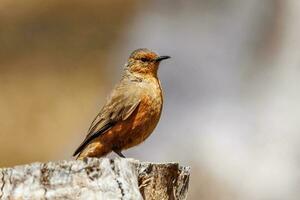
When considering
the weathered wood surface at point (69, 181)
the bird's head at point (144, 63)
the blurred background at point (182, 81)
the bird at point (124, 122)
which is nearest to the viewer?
the weathered wood surface at point (69, 181)

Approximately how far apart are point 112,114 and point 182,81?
8.15m

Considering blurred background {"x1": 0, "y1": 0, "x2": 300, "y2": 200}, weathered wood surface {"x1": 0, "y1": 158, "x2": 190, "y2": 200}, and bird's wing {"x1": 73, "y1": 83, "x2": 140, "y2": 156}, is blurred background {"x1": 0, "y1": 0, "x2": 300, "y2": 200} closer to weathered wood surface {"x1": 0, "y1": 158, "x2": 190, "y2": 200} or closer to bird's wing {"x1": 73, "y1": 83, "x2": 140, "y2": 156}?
bird's wing {"x1": 73, "y1": 83, "x2": 140, "y2": 156}

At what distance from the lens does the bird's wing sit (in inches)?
368

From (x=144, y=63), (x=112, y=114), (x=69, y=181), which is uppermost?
(x=144, y=63)

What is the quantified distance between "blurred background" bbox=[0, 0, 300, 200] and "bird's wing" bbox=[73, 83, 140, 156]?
13.5 feet

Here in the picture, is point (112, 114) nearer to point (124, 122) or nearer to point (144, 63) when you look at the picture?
point (124, 122)

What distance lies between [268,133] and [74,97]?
4089mm

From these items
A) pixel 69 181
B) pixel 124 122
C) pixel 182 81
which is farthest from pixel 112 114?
pixel 182 81

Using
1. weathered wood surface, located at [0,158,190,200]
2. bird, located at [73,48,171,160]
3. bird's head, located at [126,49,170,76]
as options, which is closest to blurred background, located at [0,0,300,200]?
bird's head, located at [126,49,170,76]

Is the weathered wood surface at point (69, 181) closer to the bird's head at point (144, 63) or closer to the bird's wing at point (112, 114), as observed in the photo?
the bird's wing at point (112, 114)

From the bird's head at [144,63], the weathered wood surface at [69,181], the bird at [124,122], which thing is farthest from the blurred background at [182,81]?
the weathered wood surface at [69,181]

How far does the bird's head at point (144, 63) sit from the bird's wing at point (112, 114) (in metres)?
0.51

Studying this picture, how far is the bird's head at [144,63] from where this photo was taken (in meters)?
10.1

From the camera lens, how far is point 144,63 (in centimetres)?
1020
